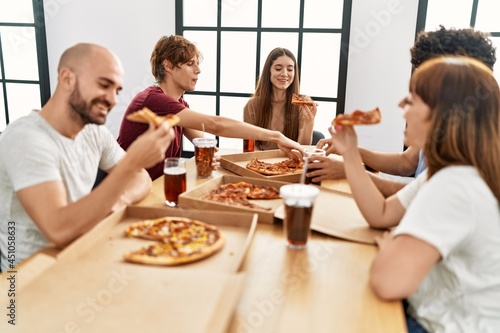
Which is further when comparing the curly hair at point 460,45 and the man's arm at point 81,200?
the curly hair at point 460,45

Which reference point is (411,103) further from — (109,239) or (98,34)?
(98,34)

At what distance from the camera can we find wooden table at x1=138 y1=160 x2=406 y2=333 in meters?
0.98

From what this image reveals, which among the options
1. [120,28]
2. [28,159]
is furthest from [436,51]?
[120,28]

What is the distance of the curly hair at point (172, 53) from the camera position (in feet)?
9.26

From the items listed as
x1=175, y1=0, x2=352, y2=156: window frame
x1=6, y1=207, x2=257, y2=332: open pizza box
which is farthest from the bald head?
x1=175, y1=0, x2=352, y2=156: window frame

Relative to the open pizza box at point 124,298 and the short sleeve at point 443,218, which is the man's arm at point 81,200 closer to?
the open pizza box at point 124,298

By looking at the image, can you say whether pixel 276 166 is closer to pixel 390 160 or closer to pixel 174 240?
pixel 390 160

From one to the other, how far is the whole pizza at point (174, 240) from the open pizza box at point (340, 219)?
31 cm

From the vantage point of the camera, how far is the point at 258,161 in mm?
2322

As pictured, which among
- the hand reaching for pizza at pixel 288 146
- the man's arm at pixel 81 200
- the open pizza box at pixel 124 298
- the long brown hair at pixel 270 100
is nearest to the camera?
the open pizza box at pixel 124 298

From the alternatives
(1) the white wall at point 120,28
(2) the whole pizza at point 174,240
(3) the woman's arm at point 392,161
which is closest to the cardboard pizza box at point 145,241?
(2) the whole pizza at point 174,240

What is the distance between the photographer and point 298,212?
1317 mm

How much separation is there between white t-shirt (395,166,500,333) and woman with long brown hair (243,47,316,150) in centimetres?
215

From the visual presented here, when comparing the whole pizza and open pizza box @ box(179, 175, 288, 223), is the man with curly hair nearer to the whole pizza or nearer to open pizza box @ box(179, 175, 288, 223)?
open pizza box @ box(179, 175, 288, 223)
